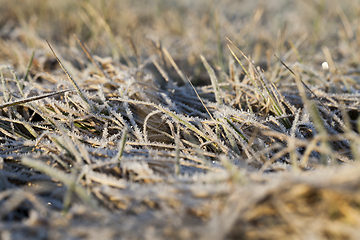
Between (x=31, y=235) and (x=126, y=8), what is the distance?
2968 millimetres

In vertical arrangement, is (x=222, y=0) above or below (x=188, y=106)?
above

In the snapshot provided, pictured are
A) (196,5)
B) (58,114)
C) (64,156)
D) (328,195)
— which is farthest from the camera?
(196,5)

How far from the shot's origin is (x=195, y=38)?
7.18ft

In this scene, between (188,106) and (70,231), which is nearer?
(70,231)

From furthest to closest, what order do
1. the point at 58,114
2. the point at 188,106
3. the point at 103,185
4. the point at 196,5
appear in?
the point at 196,5 → the point at 188,106 → the point at 58,114 → the point at 103,185

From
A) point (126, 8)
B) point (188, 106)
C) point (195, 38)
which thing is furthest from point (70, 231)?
point (126, 8)

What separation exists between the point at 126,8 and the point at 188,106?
2.37 m

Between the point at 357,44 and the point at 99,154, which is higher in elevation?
the point at 357,44

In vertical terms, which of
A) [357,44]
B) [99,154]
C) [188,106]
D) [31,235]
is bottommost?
[31,235]

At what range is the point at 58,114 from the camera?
35.8 inches

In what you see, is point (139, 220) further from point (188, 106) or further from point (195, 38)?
point (195, 38)

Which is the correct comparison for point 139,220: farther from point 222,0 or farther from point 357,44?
point 222,0

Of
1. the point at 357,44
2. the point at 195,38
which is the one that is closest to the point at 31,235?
the point at 195,38

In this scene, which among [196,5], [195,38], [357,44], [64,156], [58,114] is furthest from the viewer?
[196,5]
